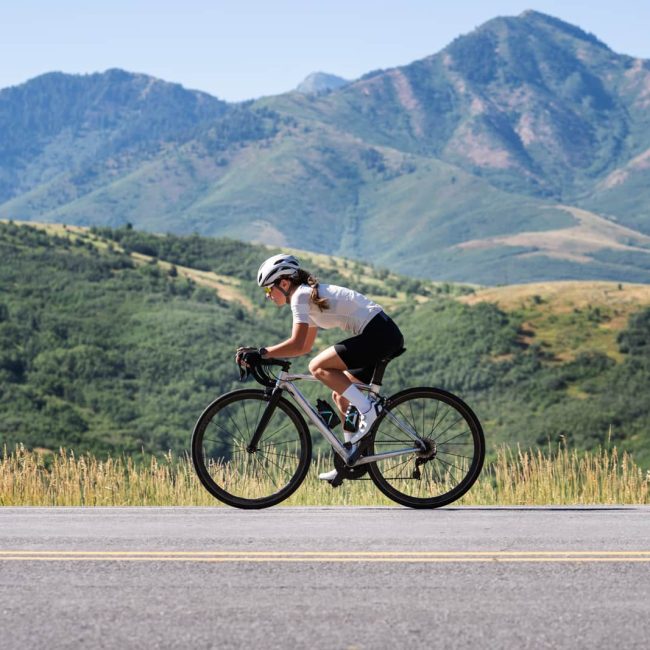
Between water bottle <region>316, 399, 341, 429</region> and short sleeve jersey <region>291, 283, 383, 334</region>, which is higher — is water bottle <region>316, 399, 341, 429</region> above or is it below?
below

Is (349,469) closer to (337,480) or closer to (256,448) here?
(337,480)

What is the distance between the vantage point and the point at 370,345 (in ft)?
26.7

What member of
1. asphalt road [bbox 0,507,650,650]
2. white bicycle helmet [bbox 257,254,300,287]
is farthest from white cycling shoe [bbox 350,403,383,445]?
white bicycle helmet [bbox 257,254,300,287]

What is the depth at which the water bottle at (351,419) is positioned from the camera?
26.7ft

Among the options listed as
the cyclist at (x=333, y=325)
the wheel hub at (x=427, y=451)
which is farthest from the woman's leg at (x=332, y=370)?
the wheel hub at (x=427, y=451)

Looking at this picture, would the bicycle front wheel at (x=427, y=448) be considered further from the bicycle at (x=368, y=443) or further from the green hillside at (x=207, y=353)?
the green hillside at (x=207, y=353)

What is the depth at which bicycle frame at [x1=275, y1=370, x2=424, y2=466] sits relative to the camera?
8023 millimetres

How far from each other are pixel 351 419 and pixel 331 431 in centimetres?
21

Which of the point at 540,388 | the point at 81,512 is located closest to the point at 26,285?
the point at 540,388

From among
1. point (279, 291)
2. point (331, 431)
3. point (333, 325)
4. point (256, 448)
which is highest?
point (279, 291)

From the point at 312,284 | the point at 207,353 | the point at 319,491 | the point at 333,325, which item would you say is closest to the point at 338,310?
the point at 333,325

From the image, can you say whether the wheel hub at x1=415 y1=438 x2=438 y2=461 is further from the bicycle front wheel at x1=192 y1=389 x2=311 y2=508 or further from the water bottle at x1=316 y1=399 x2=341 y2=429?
the bicycle front wheel at x1=192 y1=389 x2=311 y2=508

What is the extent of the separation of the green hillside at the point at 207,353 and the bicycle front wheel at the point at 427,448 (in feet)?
166

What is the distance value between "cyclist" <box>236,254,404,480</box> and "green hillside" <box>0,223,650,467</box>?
51.0m
